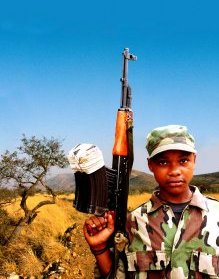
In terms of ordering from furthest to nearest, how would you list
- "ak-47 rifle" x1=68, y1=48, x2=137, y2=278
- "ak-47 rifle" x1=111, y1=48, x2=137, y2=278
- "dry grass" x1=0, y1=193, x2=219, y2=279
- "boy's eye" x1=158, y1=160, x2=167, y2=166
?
"dry grass" x1=0, y1=193, x2=219, y2=279 < "ak-47 rifle" x1=111, y1=48, x2=137, y2=278 < "boy's eye" x1=158, y1=160, x2=167, y2=166 < "ak-47 rifle" x1=68, y1=48, x2=137, y2=278

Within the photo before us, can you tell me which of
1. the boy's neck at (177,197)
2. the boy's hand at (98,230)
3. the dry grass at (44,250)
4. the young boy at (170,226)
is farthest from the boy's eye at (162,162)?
the dry grass at (44,250)

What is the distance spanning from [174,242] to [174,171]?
0.54 m

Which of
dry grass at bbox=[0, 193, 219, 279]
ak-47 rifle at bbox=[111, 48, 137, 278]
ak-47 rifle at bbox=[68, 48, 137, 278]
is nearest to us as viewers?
ak-47 rifle at bbox=[68, 48, 137, 278]

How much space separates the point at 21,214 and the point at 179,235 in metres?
20.2

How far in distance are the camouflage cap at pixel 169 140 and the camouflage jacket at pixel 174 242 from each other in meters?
0.41

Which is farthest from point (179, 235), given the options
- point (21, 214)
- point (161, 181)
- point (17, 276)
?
point (21, 214)

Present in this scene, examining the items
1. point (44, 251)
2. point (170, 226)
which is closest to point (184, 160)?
point (170, 226)

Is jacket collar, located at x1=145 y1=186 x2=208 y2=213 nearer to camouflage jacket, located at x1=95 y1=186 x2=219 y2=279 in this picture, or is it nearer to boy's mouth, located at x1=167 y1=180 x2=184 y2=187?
camouflage jacket, located at x1=95 y1=186 x2=219 y2=279

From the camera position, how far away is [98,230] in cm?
366

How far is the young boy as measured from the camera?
351 cm

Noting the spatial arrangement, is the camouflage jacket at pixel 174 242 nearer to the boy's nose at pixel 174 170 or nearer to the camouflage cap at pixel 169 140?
the boy's nose at pixel 174 170

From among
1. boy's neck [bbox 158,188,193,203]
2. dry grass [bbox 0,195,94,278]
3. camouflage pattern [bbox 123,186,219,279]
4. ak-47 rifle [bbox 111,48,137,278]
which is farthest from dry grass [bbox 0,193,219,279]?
boy's neck [bbox 158,188,193,203]

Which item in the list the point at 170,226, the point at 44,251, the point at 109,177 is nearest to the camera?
the point at 170,226

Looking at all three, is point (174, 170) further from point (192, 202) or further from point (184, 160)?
point (192, 202)
